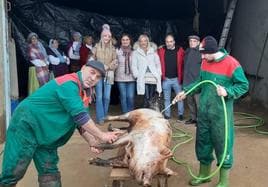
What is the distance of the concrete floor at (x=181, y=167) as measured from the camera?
5.49 m

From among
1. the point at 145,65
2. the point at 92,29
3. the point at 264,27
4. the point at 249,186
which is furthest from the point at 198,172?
the point at 92,29

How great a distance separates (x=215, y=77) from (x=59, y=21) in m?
6.16

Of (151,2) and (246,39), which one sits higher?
(151,2)

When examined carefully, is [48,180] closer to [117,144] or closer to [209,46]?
[117,144]

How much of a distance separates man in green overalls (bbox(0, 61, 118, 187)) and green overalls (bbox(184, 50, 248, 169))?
1357mm

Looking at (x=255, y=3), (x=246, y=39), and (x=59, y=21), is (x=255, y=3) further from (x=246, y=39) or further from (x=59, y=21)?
(x=59, y=21)

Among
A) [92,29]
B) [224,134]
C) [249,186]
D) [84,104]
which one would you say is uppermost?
[92,29]

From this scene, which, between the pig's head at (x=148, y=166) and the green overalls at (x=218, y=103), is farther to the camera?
the green overalls at (x=218, y=103)

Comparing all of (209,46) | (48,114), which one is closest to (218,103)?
(209,46)

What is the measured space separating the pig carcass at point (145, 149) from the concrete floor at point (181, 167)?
74 cm

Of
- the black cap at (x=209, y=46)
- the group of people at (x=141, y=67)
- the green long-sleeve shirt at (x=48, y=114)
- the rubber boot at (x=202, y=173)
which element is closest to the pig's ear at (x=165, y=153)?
the green long-sleeve shirt at (x=48, y=114)

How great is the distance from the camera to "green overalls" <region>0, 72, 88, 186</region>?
4.06m

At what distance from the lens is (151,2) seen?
37.3ft

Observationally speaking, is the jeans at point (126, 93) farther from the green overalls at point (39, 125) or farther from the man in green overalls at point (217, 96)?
the green overalls at point (39, 125)
